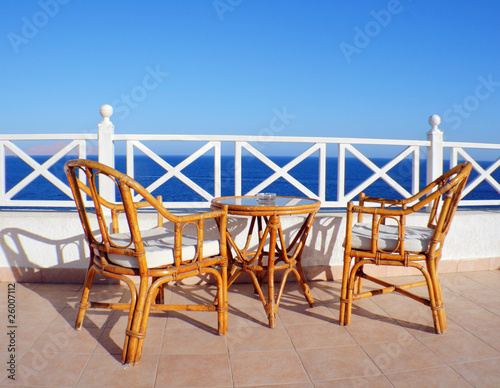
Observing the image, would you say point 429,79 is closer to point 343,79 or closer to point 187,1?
point 343,79

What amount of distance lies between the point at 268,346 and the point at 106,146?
6.64 feet

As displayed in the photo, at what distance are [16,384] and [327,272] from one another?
7.48 ft

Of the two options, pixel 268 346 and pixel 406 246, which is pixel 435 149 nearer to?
pixel 406 246

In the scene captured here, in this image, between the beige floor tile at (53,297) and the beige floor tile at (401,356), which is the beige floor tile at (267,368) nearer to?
the beige floor tile at (401,356)

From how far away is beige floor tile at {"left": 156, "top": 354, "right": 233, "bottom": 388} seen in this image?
1652 millimetres

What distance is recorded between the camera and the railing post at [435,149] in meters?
3.54

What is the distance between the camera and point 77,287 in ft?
9.80

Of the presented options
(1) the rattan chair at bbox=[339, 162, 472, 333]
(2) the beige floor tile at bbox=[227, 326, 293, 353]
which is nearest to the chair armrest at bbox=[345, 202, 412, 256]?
(1) the rattan chair at bbox=[339, 162, 472, 333]

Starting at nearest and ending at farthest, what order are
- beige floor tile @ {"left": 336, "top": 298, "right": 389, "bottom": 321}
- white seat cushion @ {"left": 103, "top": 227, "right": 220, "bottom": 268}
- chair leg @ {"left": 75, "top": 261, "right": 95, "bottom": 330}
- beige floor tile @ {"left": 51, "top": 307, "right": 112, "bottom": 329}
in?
white seat cushion @ {"left": 103, "top": 227, "right": 220, "bottom": 268}, chair leg @ {"left": 75, "top": 261, "right": 95, "bottom": 330}, beige floor tile @ {"left": 51, "top": 307, "right": 112, "bottom": 329}, beige floor tile @ {"left": 336, "top": 298, "right": 389, "bottom": 321}

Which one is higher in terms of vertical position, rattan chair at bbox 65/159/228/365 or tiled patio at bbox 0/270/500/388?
rattan chair at bbox 65/159/228/365

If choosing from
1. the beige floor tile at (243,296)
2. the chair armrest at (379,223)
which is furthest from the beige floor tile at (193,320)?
the chair armrest at (379,223)

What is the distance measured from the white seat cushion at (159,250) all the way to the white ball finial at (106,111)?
1.30 meters

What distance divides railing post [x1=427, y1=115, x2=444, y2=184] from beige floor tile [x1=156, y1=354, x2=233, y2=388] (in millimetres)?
2656

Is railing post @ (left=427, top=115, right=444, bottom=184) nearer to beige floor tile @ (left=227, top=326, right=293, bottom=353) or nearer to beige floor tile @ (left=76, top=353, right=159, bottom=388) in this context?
beige floor tile @ (left=227, top=326, right=293, bottom=353)
